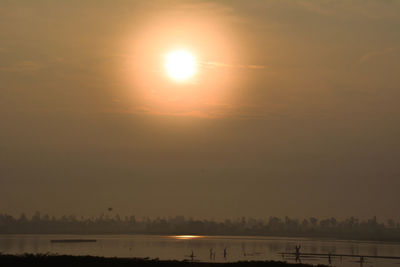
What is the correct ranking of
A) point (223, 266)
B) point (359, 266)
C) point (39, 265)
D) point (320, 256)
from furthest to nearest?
point (320, 256)
point (359, 266)
point (223, 266)
point (39, 265)

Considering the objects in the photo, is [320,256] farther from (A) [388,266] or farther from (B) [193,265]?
(B) [193,265]

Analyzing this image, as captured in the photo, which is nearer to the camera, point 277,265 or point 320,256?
point 277,265

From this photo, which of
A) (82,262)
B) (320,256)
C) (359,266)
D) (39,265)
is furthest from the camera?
(320,256)

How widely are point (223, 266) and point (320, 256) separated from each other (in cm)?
8347

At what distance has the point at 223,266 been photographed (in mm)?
82562

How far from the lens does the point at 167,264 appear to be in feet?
258

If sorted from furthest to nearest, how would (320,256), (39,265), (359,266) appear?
1. (320,256)
2. (359,266)
3. (39,265)

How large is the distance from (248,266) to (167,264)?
12815 millimetres

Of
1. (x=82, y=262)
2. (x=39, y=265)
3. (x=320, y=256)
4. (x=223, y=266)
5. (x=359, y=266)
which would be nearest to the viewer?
(x=39, y=265)

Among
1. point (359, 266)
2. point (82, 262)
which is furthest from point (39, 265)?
point (359, 266)

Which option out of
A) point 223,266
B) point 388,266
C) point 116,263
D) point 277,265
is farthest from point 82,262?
point 388,266

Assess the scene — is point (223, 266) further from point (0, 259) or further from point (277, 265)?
point (0, 259)

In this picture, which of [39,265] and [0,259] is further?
[0,259]

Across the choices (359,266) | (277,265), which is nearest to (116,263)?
(277,265)
